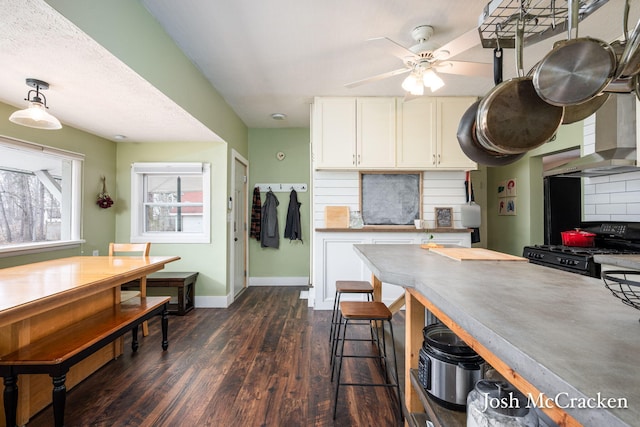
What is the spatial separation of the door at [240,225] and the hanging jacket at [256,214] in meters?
0.10

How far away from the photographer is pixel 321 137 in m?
3.76

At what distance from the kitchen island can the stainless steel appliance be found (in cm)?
159

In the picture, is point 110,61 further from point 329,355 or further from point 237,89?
point 329,355

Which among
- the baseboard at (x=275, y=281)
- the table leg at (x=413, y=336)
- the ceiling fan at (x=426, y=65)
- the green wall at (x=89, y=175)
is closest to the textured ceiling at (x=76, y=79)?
the green wall at (x=89, y=175)

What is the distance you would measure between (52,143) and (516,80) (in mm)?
3991

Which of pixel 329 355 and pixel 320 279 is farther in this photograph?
pixel 320 279

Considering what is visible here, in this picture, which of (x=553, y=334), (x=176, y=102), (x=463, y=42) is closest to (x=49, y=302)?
(x=176, y=102)

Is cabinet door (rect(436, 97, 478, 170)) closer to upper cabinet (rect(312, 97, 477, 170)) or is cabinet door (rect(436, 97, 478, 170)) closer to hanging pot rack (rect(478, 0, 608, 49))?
upper cabinet (rect(312, 97, 477, 170))

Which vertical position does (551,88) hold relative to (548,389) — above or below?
above

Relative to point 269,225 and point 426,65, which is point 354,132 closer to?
point 426,65

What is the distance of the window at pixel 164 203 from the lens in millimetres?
4082

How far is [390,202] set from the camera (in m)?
4.01

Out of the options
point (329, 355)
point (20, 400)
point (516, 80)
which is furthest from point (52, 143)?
point (516, 80)

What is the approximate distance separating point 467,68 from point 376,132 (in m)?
1.60
